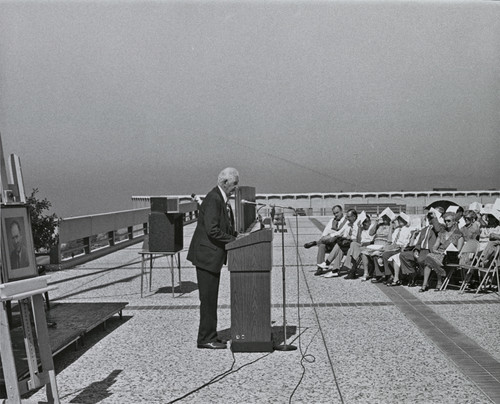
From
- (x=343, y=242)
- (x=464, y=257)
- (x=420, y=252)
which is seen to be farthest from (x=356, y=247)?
(x=464, y=257)

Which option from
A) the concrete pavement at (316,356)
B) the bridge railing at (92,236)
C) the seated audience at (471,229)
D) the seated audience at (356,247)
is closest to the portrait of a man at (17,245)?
the concrete pavement at (316,356)

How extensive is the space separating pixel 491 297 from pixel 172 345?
17.6 feet

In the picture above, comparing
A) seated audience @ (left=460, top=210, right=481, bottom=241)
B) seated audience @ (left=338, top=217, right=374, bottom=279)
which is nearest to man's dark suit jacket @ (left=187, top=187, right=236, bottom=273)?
seated audience @ (left=460, top=210, right=481, bottom=241)

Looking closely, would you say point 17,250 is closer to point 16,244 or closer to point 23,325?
point 16,244

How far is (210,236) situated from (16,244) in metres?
2.78

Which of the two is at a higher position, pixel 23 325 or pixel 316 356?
pixel 23 325

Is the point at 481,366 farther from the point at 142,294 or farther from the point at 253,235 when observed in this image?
the point at 142,294

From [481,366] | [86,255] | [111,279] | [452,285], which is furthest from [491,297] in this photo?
[86,255]

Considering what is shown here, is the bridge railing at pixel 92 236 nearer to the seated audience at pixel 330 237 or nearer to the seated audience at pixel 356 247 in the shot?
the seated audience at pixel 330 237

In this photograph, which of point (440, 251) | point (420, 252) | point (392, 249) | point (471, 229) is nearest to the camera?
point (440, 251)

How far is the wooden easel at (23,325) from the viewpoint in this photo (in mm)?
3990

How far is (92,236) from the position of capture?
18203 millimetres

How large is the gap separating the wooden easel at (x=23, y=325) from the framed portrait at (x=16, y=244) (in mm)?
63

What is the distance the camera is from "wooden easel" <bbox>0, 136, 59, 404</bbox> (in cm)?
399
